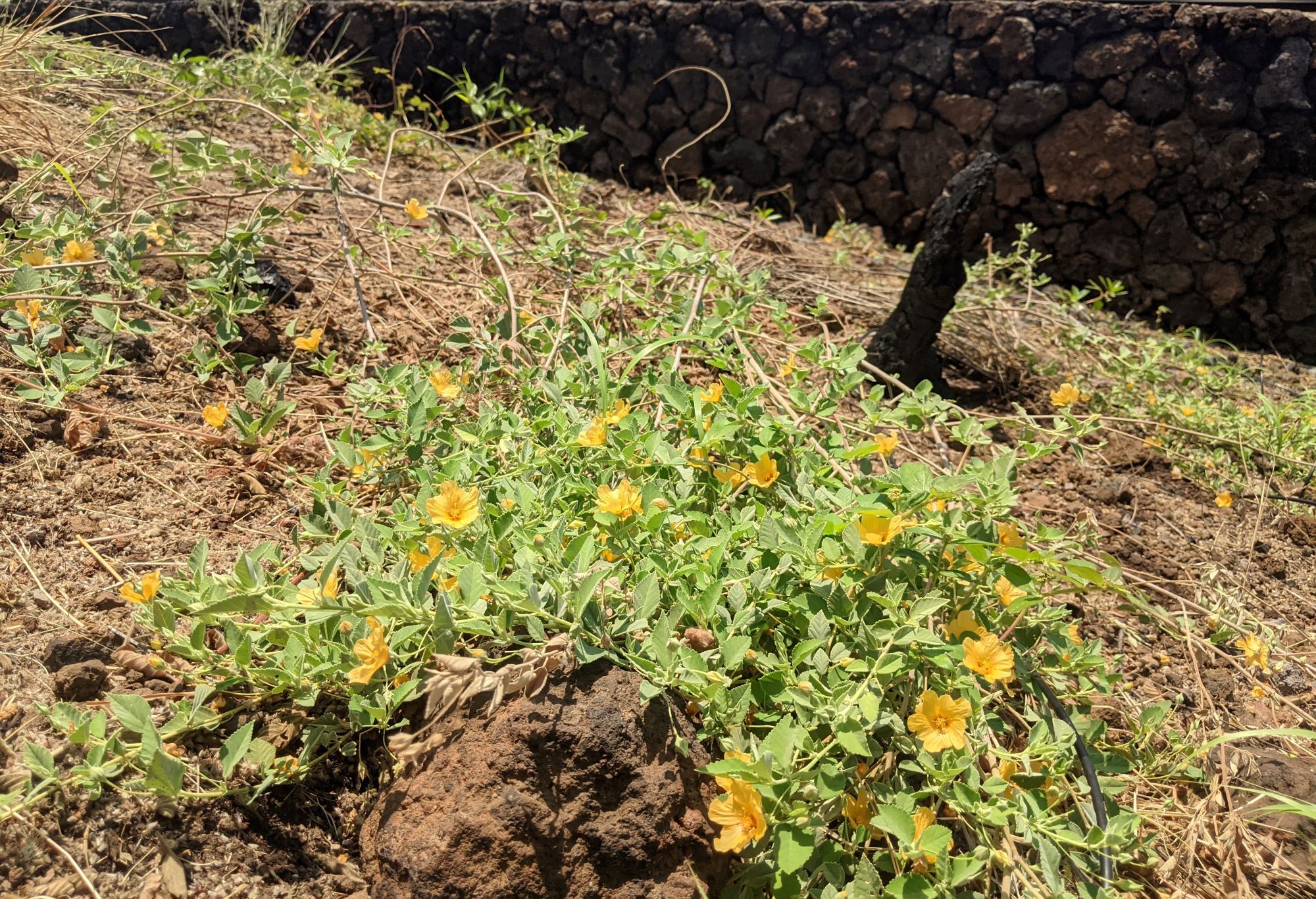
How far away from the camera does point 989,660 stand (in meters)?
1.28

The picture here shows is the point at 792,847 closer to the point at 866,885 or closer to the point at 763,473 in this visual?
the point at 866,885

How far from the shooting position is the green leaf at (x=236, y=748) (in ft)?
3.67

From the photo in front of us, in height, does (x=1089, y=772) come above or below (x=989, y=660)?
below

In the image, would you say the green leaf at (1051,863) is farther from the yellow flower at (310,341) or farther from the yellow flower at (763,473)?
the yellow flower at (310,341)

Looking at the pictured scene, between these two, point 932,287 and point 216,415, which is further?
point 932,287

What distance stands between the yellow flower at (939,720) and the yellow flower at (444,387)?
3.88 feet

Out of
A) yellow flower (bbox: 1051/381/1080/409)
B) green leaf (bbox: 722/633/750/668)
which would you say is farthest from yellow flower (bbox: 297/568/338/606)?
yellow flower (bbox: 1051/381/1080/409)

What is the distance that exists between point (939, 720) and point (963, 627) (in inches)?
7.1

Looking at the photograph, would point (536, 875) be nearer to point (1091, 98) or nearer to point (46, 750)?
point (46, 750)

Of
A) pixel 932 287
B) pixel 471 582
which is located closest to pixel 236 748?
pixel 471 582

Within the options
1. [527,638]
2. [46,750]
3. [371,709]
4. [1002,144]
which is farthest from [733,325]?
[1002,144]

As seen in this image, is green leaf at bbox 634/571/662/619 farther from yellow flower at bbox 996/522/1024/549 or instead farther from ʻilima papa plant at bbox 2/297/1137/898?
yellow flower at bbox 996/522/1024/549

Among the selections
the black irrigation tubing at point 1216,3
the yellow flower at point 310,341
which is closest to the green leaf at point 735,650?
the yellow flower at point 310,341

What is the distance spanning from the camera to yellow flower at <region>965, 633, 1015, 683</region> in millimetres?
1265
